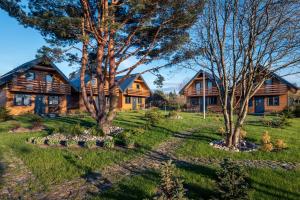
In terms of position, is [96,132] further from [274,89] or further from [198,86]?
[198,86]

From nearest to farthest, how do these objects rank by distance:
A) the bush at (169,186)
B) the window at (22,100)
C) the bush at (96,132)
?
the bush at (169,186) < the bush at (96,132) < the window at (22,100)

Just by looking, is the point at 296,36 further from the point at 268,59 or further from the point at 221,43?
the point at 221,43

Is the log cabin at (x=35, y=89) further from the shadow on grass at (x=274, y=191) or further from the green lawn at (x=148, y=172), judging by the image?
the shadow on grass at (x=274, y=191)

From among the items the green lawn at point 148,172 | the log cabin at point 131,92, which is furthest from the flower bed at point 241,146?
the log cabin at point 131,92

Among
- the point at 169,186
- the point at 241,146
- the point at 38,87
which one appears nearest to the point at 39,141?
the point at 169,186

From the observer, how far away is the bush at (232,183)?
14.9ft

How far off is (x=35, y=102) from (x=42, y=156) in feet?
70.0

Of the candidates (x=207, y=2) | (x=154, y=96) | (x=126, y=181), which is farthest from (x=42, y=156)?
(x=154, y=96)

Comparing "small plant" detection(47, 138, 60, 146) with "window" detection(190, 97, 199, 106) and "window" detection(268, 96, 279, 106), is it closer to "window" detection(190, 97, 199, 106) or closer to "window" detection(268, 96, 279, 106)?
"window" detection(268, 96, 279, 106)

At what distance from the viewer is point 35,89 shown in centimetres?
2684

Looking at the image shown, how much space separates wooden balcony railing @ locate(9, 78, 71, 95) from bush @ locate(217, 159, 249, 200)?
2554 cm

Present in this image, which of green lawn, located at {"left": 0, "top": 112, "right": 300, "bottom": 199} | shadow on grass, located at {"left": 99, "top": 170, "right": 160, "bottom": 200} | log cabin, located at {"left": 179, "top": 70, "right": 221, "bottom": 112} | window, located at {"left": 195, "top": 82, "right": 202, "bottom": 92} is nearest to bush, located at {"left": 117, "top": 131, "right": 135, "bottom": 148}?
green lawn, located at {"left": 0, "top": 112, "right": 300, "bottom": 199}

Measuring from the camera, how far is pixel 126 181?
20.5ft

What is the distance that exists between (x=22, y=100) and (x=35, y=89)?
1889 millimetres
